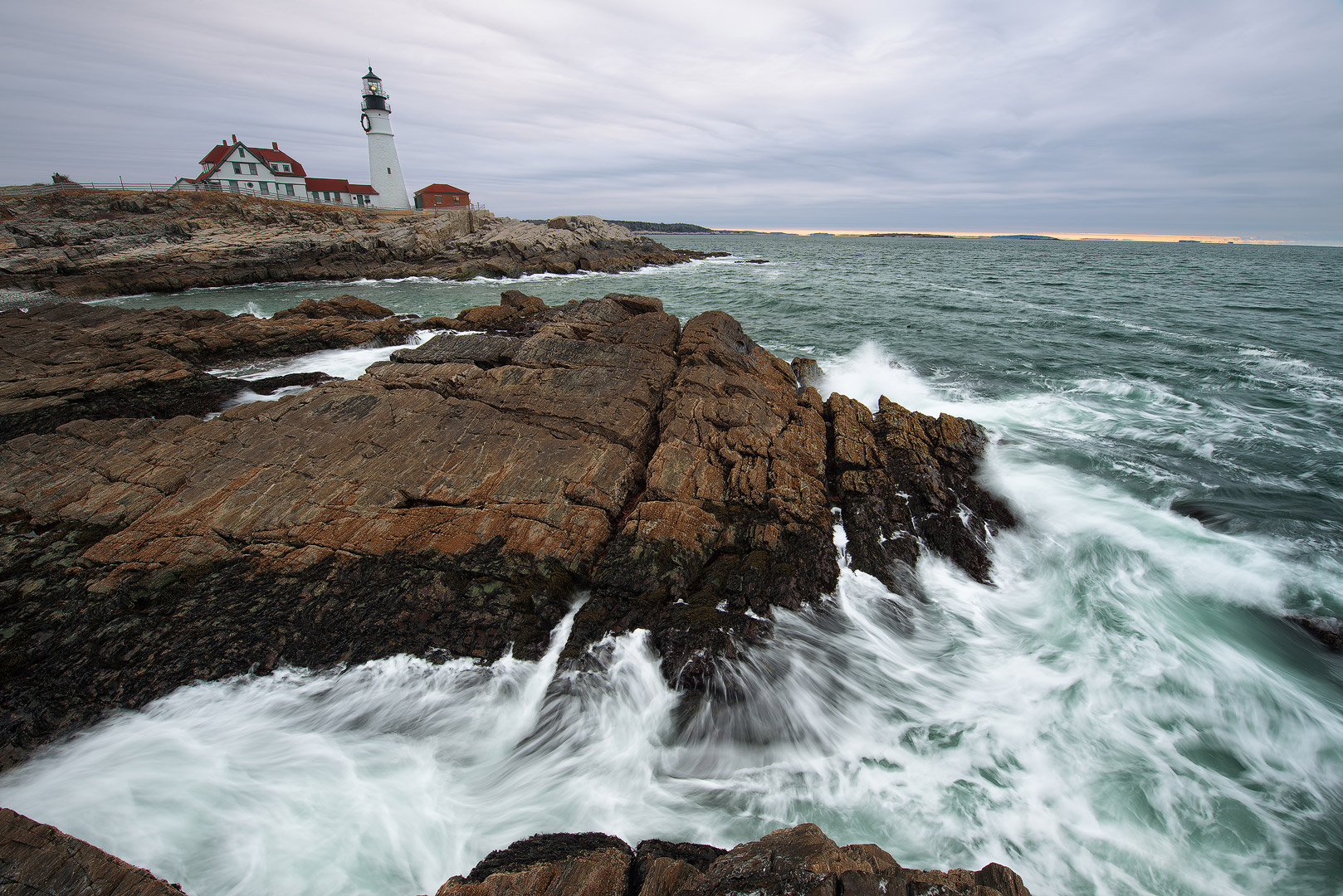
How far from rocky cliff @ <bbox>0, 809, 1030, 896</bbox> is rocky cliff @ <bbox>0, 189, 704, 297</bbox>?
139ft

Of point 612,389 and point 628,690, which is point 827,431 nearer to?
point 612,389

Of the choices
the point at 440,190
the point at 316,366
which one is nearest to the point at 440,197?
the point at 440,190

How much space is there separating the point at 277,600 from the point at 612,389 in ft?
18.9

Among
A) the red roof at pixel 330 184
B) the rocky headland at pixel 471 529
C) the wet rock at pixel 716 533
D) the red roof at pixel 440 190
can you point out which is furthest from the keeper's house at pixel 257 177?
the wet rock at pixel 716 533

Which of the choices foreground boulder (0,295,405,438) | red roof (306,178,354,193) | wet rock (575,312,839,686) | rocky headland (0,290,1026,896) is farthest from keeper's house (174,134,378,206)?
wet rock (575,312,839,686)

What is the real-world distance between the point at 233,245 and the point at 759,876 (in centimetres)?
4851

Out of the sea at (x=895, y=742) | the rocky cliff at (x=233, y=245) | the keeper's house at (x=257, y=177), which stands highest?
the keeper's house at (x=257, y=177)

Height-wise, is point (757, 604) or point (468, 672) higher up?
point (757, 604)

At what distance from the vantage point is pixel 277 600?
6262 mm

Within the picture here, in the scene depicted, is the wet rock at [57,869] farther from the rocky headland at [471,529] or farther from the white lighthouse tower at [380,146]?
the white lighthouse tower at [380,146]

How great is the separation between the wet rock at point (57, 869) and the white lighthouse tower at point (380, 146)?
75052mm

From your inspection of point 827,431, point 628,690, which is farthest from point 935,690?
point 827,431

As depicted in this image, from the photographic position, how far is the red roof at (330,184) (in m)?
61.4

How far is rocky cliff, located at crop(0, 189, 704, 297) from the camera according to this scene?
32.3 meters
